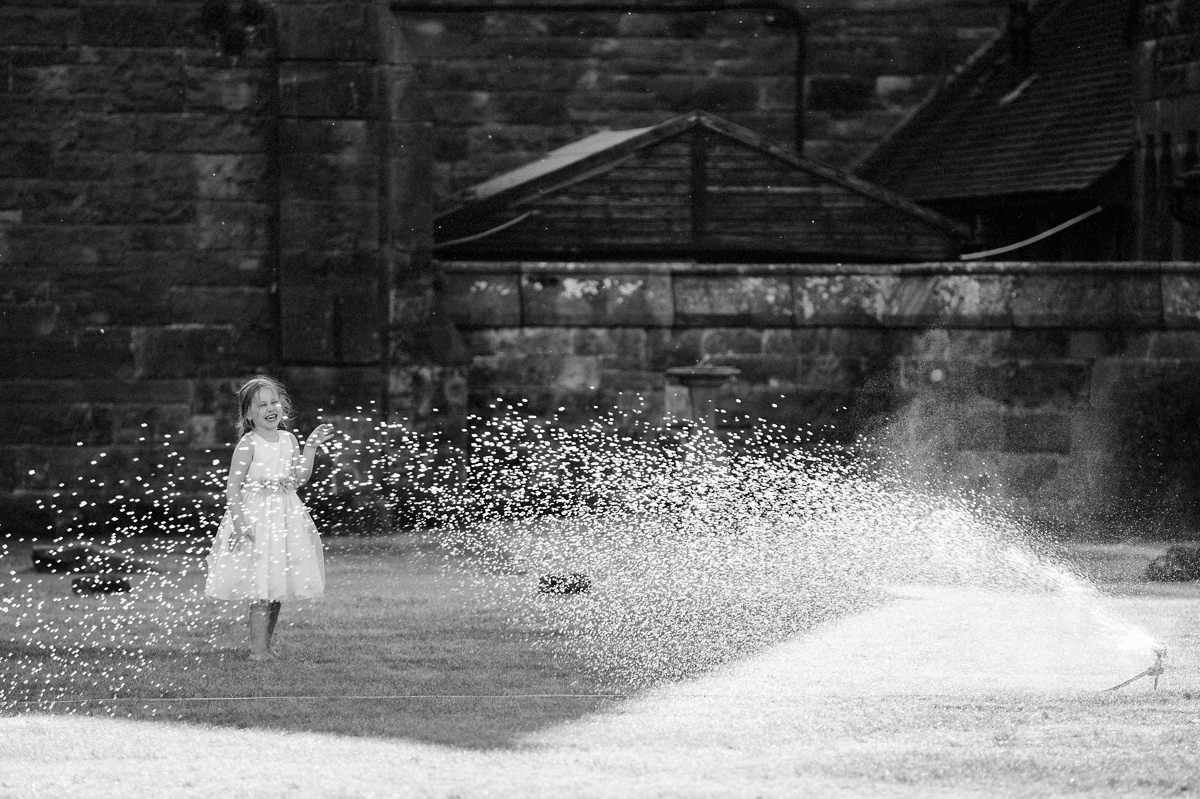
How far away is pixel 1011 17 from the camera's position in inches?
912

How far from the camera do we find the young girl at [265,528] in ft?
33.6

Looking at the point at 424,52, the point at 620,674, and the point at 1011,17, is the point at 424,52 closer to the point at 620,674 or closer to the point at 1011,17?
the point at 1011,17

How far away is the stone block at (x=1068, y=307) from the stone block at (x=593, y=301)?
9.67ft

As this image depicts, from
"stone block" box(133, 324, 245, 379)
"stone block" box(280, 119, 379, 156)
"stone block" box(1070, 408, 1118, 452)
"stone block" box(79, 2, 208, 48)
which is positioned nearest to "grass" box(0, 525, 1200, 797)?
"stone block" box(1070, 408, 1118, 452)

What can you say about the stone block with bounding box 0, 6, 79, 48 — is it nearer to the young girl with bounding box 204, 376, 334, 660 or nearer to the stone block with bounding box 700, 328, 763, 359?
the stone block with bounding box 700, 328, 763, 359

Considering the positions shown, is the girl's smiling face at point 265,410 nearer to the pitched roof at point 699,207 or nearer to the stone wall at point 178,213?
the stone wall at point 178,213

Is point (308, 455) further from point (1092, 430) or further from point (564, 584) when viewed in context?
point (1092, 430)

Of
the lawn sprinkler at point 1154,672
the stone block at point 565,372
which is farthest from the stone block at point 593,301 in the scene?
the lawn sprinkler at point 1154,672

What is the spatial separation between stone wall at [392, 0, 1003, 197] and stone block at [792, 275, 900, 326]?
18.7 ft

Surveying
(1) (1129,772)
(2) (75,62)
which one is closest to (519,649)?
(1) (1129,772)

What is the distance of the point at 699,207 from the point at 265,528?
10.6 metres

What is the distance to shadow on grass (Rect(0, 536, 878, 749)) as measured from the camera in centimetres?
830

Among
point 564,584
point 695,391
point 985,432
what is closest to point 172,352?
point 695,391

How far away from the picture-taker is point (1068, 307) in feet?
55.6
